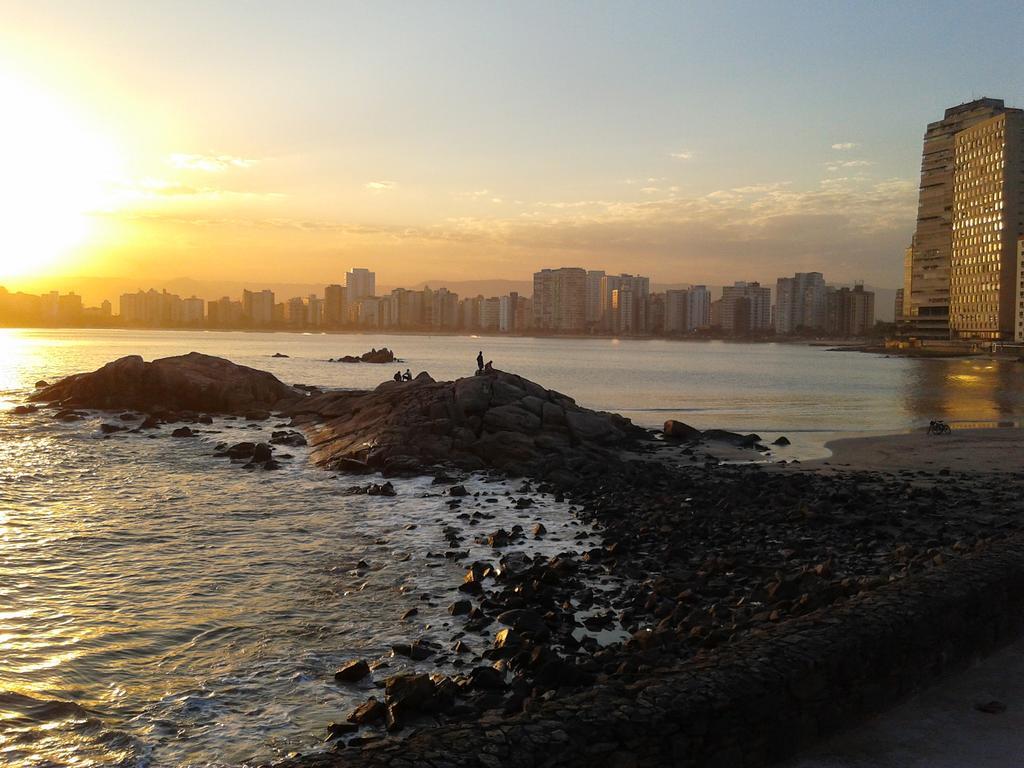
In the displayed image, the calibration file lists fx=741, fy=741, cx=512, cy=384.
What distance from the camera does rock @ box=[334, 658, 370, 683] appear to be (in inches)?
382

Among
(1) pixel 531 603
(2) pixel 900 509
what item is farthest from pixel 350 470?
(2) pixel 900 509

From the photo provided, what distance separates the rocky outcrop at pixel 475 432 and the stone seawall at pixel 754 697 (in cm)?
1407

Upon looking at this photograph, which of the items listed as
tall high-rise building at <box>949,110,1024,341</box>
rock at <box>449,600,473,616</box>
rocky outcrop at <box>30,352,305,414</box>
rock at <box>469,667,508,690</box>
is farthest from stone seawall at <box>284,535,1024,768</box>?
tall high-rise building at <box>949,110,1024,341</box>

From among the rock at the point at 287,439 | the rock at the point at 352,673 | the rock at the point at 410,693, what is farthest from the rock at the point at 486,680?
the rock at the point at 287,439

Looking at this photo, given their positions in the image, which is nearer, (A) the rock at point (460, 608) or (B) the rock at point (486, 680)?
(B) the rock at point (486, 680)

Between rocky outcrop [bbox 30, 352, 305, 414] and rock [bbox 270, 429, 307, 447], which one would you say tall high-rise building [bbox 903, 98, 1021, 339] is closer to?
rocky outcrop [bbox 30, 352, 305, 414]

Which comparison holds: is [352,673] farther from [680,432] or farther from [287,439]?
[680,432]

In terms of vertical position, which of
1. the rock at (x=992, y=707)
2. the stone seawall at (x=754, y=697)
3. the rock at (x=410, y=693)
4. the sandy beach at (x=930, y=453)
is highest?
the stone seawall at (x=754, y=697)

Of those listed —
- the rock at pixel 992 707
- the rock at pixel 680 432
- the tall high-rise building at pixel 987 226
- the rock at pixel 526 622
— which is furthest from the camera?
the tall high-rise building at pixel 987 226

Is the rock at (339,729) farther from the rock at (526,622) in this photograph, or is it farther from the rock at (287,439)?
the rock at (287,439)

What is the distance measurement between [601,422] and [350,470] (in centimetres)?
1181

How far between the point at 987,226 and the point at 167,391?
16580 centimetres

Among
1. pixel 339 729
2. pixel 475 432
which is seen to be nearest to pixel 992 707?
pixel 339 729

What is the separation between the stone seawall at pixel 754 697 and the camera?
6.57 metres
